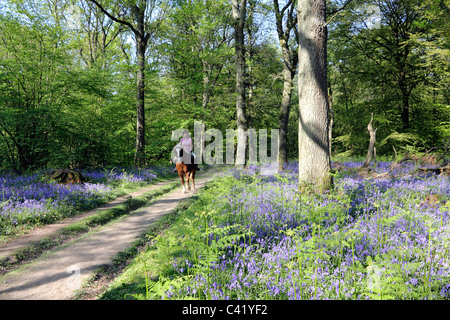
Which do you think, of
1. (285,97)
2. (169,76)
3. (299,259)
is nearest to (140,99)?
(285,97)

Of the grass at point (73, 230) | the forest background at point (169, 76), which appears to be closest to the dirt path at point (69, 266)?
the grass at point (73, 230)

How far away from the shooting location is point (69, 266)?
416cm

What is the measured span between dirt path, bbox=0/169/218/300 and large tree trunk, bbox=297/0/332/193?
4265 millimetres

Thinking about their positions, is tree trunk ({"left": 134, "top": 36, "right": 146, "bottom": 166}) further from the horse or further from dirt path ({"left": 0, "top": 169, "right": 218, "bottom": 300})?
dirt path ({"left": 0, "top": 169, "right": 218, "bottom": 300})

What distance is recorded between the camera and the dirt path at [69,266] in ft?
11.2

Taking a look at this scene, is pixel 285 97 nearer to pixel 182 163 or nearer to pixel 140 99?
pixel 182 163

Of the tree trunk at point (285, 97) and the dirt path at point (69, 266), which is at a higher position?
the tree trunk at point (285, 97)

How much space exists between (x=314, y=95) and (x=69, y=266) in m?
6.08

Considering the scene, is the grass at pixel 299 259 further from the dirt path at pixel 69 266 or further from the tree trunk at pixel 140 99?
the tree trunk at pixel 140 99

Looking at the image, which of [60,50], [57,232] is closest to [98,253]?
[57,232]

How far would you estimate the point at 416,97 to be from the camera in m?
16.8

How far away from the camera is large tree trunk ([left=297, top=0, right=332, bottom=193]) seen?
18.6 feet

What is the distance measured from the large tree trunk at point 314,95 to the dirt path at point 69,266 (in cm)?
427

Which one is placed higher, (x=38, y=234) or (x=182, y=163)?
(x=182, y=163)
